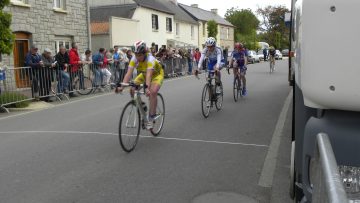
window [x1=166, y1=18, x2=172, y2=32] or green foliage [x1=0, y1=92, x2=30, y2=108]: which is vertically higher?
window [x1=166, y1=18, x2=172, y2=32]

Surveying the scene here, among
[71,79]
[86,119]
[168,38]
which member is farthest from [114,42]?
[86,119]

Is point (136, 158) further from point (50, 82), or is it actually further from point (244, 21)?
point (244, 21)

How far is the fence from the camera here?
1263 centimetres

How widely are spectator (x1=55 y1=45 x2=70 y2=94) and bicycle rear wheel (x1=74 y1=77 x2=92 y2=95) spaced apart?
0.67 metres

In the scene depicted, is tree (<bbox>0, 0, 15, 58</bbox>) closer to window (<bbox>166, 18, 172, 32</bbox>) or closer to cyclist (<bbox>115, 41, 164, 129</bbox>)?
cyclist (<bbox>115, 41, 164, 129</bbox>)

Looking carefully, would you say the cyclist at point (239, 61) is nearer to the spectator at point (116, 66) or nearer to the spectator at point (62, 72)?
the spectator at point (62, 72)

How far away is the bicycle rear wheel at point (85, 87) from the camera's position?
51.5ft

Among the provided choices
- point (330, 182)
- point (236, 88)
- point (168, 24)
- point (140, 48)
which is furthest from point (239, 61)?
point (168, 24)

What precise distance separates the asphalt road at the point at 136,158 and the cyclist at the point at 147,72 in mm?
712

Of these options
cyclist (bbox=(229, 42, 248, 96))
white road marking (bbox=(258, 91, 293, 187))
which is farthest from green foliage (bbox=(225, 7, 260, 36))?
white road marking (bbox=(258, 91, 293, 187))

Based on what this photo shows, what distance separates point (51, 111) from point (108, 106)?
157cm

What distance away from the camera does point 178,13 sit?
50688mm

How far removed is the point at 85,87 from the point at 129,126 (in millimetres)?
9579

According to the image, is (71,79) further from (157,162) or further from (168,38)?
(168,38)
